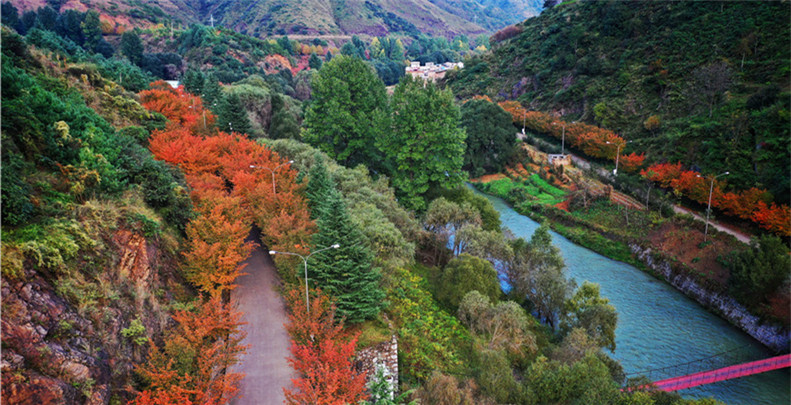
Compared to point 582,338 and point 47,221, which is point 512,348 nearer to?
point 582,338

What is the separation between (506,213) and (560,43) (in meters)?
57.3

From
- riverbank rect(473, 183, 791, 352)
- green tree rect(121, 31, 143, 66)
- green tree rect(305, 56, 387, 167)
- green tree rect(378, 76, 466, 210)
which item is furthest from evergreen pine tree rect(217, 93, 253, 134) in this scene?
green tree rect(121, 31, 143, 66)

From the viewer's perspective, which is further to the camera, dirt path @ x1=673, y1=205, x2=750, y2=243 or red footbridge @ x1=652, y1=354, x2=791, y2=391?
dirt path @ x1=673, y1=205, x2=750, y2=243

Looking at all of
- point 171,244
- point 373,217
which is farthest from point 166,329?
point 373,217

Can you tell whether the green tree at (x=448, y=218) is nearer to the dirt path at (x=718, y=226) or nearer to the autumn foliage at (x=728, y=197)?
the autumn foliage at (x=728, y=197)

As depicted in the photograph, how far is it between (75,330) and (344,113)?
29792 mm

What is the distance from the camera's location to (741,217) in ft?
121

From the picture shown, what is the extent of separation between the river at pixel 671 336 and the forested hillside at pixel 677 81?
44.3ft

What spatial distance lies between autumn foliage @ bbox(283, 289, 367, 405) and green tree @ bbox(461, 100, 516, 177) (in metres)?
48.3

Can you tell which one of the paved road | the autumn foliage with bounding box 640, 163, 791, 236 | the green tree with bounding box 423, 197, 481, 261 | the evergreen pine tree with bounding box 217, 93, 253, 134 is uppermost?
the evergreen pine tree with bounding box 217, 93, 253, 134

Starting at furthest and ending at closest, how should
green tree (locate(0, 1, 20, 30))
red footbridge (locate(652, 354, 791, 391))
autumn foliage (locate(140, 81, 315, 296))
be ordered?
green tree (locate(0, 1, 20, 30)) < red footbridge (locate(652, 354, 791, 391)) < autumn foliage (locate(140, 81, 315, 296))

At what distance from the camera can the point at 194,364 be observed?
14.7 m

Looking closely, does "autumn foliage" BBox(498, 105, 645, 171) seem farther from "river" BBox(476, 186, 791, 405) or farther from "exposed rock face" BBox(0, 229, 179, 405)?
"exposed rock face" BBox(0, 229, 179, 405)

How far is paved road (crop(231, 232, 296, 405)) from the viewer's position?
1600 centimetres
